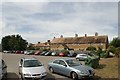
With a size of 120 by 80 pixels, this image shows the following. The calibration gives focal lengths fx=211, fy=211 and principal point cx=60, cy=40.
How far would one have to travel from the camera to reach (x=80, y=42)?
88938mm

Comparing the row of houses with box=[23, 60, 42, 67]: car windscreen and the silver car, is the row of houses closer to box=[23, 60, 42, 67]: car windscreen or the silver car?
the silver car

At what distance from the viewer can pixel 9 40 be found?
9925 cm

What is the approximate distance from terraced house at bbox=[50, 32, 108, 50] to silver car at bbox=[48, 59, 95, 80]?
65.8m

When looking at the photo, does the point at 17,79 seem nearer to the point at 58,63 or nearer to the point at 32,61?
the point at 32,61

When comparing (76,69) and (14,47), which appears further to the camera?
(14,47)

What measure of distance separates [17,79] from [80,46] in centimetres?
7584

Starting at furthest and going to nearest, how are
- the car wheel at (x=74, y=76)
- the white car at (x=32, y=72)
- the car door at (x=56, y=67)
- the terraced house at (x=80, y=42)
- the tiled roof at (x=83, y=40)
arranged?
the tiled roof at (x=83, y=40) → the terraced house at (x=80, y=42) → the car door at (x=56, y=67) → the car wheel at (x=74, y=76) → the white car at (x=32, y=72)

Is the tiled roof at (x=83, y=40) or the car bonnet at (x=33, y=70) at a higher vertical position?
the tiled roof at (x=83, y=40)

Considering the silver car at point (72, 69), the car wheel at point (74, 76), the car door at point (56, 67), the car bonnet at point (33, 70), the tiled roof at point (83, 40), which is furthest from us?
the tiled roof at point (83, 40)

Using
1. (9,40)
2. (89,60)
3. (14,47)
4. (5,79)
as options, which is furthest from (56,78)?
(9,40)

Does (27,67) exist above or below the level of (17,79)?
above

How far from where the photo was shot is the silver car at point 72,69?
1420 cm

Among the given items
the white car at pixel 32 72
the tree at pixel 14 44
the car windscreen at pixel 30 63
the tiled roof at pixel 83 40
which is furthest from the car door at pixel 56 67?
the tree at pixel 14 44

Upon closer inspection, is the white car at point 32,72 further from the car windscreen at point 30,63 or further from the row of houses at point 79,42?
the row of houses at point 79,42
